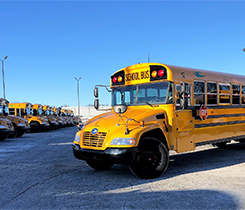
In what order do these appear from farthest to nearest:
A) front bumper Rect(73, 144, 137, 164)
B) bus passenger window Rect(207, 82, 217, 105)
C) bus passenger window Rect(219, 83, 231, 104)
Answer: bus passenger window Rect(219, 83, 231, 104) → bus passenger window Rect(207, 82, 217, 105) → front bumper Rect(73, 144, 137, 164)

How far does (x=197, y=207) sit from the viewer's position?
12.7 ft

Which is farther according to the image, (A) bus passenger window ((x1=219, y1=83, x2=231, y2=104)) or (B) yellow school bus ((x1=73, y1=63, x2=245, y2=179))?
(A) bus passenger window ((x1=219, y1=83, x2=231, y2=104))

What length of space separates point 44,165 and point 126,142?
305cm

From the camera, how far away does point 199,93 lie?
Answer: 22.1 feet

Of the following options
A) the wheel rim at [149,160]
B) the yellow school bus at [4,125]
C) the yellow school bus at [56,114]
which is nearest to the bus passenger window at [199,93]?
the wheel rim at [149,160]

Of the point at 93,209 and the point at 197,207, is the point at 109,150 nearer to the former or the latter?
the point at 93,209

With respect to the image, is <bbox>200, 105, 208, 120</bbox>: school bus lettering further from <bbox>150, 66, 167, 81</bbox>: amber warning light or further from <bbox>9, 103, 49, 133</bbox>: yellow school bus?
<bbox>9, 103, 49, 133</bbox>: yellow school bus

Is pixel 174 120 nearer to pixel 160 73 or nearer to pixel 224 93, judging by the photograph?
pixel 160 73

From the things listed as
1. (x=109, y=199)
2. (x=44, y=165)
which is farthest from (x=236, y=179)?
(x=44, y=165)

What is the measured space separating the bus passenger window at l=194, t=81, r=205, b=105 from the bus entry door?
431mm

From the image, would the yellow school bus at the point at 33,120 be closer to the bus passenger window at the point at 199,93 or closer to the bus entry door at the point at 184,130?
the bus passenger window at the point at 199,93

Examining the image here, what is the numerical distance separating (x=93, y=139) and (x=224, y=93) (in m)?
4.00

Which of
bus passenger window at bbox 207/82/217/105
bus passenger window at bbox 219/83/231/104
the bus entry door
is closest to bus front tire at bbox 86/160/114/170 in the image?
the bus entry door

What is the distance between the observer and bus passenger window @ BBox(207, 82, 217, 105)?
23.0ft
